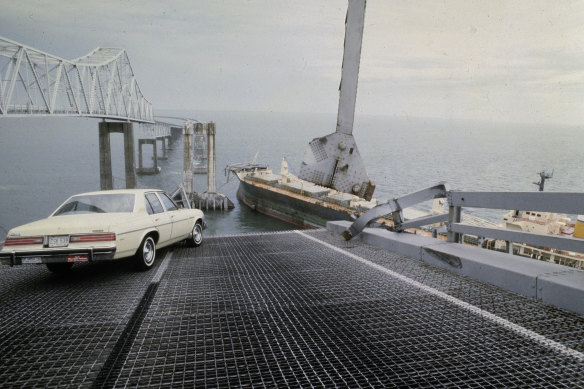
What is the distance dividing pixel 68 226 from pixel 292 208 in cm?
3739

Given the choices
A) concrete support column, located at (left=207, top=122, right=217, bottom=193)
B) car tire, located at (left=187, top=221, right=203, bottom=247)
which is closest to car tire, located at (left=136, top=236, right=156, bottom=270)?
car tire, located at (left=187, top=221, right=203, bottom=247)

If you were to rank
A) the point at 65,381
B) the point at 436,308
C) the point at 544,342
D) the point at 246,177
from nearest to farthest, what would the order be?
the point at 65,381 → the point at 544,342 → the point at 436,308 → the point at 246,177

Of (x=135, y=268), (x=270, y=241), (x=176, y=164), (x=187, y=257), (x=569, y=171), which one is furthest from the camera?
(x=176, y=164)

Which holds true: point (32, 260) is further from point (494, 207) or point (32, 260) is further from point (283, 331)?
point (494, 207)

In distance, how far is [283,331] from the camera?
3580 mm

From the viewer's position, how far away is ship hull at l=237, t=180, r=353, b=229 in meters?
38.6

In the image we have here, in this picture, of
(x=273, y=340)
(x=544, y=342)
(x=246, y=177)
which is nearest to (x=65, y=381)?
(x=273, y=340)

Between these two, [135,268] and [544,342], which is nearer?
[544,342]

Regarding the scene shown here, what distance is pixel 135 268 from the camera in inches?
233

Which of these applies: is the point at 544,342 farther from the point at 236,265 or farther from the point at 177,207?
the point at 177,207

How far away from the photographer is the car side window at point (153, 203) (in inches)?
260

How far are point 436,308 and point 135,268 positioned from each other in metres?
4.32

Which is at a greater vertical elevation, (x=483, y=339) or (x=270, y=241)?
(x=483, y=339)

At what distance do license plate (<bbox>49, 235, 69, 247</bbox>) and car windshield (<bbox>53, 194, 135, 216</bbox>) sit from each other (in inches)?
32.0
